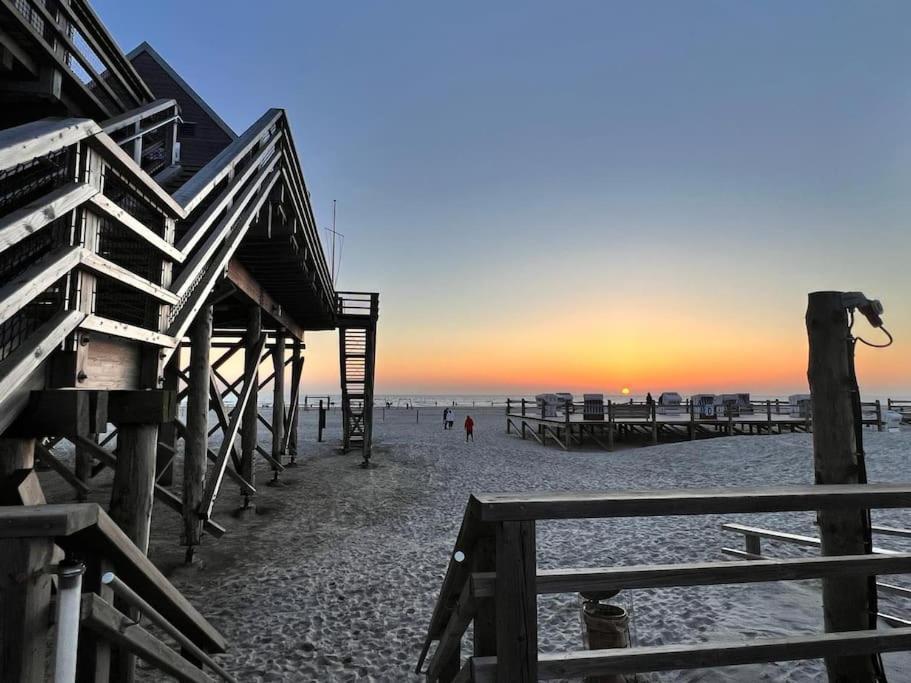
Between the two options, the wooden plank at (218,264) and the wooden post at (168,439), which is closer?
the wooden plank at (218,264)

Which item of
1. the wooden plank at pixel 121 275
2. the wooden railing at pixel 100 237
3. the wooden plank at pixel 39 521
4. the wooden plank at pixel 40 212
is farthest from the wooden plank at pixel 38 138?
the wooden plank at pixel 39 521

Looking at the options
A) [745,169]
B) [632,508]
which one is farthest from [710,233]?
[632,508]

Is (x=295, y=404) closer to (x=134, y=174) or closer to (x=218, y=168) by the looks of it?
(x=218, y=168)

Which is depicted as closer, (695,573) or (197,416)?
(695,573)

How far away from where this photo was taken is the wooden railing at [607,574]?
5.50 feet

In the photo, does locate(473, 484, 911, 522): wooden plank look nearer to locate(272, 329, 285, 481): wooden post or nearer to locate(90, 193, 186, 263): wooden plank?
locate(90, 193, 186, 263): wooden plank

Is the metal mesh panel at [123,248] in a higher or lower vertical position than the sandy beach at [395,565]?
higher

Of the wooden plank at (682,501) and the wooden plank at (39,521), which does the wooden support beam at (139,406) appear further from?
the wooden plank at (682,501)

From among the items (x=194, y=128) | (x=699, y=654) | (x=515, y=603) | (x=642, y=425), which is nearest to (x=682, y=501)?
(x=699, y=654)

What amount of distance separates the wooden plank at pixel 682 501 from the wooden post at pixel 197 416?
6253 millimetres

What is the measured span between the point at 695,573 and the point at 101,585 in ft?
7.04

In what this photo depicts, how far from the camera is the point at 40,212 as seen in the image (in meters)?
2.40

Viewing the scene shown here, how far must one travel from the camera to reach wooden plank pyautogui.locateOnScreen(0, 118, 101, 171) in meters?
2.13

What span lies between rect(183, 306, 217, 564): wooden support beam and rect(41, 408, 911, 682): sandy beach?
33.9 inches
